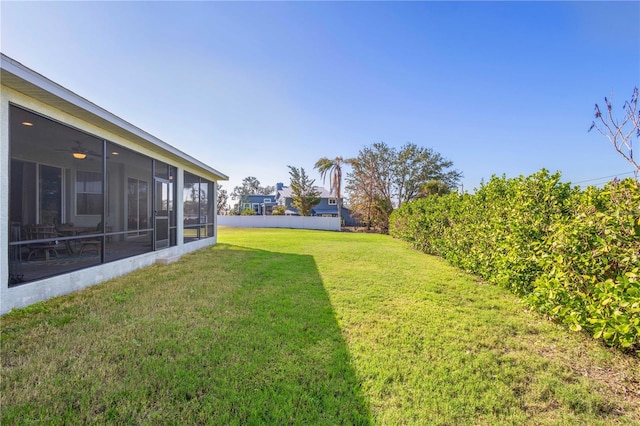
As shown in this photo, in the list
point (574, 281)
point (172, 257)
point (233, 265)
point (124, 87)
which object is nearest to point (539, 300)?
point (574, 281)

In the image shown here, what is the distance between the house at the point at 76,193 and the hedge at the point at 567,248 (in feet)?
22.8

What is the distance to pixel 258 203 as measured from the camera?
37906 mm

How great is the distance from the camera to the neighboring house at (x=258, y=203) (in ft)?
118

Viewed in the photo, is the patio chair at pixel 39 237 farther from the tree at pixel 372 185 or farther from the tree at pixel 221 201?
the tree at pixel 221 201

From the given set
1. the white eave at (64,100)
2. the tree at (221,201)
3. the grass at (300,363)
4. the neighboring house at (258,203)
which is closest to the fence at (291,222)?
the tree at (221,201)

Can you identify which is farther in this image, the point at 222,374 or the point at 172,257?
the point at 172,257

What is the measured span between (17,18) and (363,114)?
14105 millimetres

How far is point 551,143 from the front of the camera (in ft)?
38.2

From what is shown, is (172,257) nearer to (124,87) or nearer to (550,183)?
(124,87)

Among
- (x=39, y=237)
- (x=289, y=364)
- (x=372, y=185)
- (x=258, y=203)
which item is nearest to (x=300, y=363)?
(x=289, y=364)

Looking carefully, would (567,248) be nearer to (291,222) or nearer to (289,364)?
(289,364)

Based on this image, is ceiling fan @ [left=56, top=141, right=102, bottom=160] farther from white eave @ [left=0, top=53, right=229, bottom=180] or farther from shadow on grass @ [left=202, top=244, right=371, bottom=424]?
shadow on grass @ [left=202, top=244, right=371, bottom=424]

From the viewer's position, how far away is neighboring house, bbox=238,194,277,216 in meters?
36.0

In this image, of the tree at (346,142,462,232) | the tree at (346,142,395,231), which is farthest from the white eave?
the tree at (346,142,462,232)
